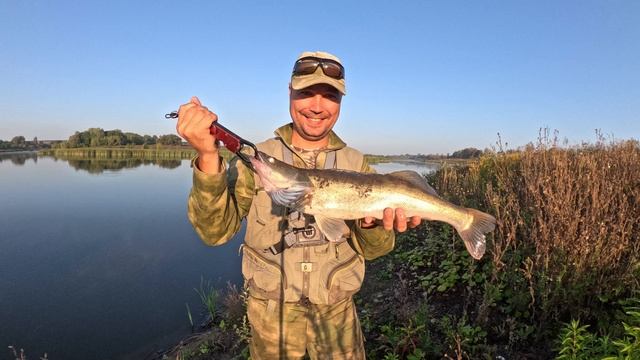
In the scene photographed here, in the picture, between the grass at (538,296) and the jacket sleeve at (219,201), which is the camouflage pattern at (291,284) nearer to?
the jacket sleeve at (219,201)

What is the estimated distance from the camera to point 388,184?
308 cm

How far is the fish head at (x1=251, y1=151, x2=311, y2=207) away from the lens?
2752mm

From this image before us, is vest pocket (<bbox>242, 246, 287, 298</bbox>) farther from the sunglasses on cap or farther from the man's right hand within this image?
the sunglasses on cap

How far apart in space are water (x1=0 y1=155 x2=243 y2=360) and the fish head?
6775mm

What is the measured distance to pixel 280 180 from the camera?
2.79 metres

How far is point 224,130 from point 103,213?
19750 millimetres

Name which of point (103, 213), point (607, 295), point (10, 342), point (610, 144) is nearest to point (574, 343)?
point (607, 295)

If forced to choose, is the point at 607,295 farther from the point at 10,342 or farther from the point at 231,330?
the point at 10,342

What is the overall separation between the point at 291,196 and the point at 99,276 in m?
11.0

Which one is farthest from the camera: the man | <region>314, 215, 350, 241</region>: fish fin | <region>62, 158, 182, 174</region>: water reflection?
<region>62, 158, 182, 174</region>: water reflection

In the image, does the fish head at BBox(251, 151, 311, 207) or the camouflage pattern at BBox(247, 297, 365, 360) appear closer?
the fish head at BBox(251, 151, 311, 207)

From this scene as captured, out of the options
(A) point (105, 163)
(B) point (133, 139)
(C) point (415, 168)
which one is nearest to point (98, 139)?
(B) point (133, 139)

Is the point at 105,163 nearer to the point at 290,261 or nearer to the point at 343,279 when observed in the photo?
the point at 290,261

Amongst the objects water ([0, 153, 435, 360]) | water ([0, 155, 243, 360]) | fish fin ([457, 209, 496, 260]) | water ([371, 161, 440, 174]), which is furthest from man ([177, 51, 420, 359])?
water ([0, 155, 243, 360])
